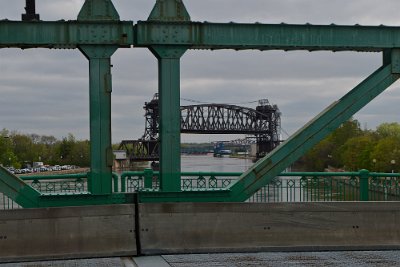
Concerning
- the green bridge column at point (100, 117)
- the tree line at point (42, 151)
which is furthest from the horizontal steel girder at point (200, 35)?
the tree line at point (42, 151)

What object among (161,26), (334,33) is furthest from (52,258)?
(334,33)

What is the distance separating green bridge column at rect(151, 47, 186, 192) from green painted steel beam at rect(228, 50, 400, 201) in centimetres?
113

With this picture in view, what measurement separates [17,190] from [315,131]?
17.8 ft

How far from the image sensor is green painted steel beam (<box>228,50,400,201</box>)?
460 inches

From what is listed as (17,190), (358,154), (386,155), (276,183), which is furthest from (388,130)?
(17,190)

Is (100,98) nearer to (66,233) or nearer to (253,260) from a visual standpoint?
(66,233)

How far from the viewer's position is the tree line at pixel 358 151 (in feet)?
282

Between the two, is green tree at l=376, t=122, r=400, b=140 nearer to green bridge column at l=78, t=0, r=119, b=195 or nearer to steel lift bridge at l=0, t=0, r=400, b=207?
steel lift bridge at l=0, t=0, r=400, b=207

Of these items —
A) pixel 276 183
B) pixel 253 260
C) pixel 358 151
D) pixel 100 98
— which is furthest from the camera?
pixel 358 151

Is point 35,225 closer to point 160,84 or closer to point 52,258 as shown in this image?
point 52,258

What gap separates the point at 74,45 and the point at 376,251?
6.51m

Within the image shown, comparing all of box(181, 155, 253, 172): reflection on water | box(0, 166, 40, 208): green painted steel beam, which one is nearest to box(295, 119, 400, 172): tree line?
box(181, 155, 253, 172): reflection on water

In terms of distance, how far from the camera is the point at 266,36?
38.6 ft

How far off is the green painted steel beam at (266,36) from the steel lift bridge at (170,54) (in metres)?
0.02
